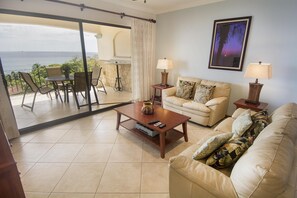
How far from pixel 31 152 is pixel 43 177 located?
687 millimetres

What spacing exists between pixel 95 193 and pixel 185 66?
3383 millimetres

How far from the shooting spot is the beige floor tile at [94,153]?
2174 millimetres

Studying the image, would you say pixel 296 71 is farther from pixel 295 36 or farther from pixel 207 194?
pixel 207 194

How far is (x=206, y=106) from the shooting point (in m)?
3.02

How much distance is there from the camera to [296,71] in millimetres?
2541

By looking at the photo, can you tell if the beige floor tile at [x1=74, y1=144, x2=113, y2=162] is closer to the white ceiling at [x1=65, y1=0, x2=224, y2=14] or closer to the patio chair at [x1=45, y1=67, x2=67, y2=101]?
the patio chair at [x1=45, y1=67, x2=67, y2=101]

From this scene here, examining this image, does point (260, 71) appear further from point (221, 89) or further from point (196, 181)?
point (196, 181)

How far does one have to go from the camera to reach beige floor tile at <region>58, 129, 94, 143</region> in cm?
264

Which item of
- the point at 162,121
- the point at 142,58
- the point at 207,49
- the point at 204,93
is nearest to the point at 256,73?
the point at 204,93

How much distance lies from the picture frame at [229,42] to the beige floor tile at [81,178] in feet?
10.00

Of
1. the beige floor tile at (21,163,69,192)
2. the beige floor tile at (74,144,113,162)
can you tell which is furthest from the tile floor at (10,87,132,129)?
the beige floor tile at (74,144,113,162)

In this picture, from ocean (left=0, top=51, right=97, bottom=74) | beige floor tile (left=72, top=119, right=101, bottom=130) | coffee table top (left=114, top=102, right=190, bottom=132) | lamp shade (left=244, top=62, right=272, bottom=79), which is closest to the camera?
coffee table top (left=114, top=102, right=190, bottom=132)

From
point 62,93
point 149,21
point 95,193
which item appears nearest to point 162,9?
point 149,21

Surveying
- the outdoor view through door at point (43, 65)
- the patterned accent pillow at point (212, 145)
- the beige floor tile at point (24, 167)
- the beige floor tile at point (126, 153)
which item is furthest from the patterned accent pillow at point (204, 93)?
the beige floor tile at point (24, 167)
